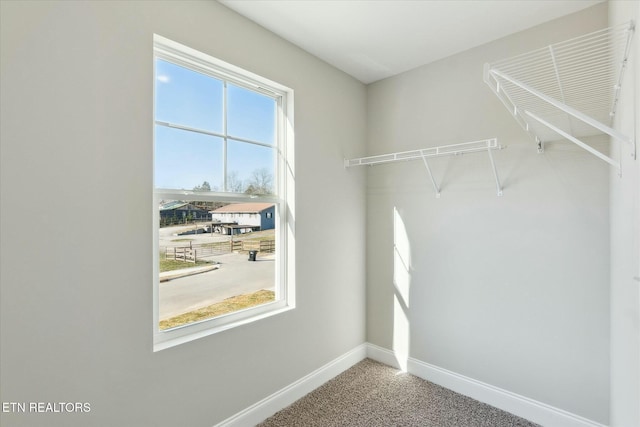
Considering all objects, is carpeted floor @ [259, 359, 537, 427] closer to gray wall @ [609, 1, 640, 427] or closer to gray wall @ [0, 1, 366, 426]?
gray wall @ [0, 1, 366, 426]

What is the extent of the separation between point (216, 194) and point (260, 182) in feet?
1.13

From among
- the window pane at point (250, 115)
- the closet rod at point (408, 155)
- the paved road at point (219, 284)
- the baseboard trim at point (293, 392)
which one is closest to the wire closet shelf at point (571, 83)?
the closet rod at point (408, 155)

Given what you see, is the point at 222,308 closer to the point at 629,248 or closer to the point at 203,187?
the point at 203,187

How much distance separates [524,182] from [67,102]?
2.43 meters

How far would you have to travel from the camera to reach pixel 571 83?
1471 millimetres

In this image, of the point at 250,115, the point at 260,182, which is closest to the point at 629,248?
the point at 260,182

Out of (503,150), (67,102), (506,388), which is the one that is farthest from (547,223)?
(67,102)

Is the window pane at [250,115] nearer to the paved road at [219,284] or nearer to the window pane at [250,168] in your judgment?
the window pane at [250,168]

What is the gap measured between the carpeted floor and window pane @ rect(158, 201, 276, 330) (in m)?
0.76

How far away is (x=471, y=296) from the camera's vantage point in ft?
7.24

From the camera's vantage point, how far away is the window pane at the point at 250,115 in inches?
76.2

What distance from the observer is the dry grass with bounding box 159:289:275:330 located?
5.49 feet

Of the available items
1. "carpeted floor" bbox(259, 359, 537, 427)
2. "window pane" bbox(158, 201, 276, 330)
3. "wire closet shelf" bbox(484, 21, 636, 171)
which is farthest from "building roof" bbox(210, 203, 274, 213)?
"wire closet shelf" bbox(484, 21, 636, 171)

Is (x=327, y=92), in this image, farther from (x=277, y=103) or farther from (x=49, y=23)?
(x=49, y=23)
